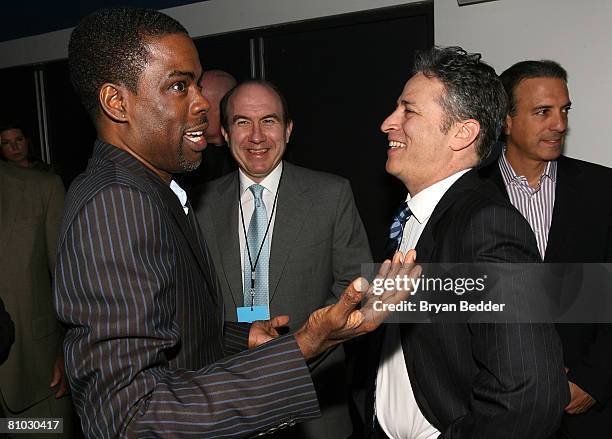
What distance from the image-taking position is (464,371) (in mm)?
1444

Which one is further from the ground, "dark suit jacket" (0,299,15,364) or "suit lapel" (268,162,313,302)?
"suit lapel" (268,162,313,302)

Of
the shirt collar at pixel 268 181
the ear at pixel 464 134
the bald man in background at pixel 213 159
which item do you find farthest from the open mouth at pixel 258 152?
the ear at pixel 464 134

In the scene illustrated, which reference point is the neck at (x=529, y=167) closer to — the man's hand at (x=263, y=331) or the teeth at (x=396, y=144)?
the teeth at (x=396, y=144)

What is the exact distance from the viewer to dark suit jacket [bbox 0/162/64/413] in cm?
255

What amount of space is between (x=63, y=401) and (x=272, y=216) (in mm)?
1372

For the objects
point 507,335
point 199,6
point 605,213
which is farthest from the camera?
point 199,6

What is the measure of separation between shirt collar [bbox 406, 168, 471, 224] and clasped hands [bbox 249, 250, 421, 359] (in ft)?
2.21

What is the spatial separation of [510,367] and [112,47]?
1161mm

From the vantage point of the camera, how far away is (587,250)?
94.1 inches

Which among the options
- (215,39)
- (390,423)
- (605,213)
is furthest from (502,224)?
(215,39)

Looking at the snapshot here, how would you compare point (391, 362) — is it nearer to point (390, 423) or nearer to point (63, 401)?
point (390, 423)

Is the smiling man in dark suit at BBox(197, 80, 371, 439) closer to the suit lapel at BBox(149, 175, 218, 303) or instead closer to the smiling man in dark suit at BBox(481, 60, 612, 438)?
the smiling man in dark suit at BBox(481, 60, 612, 438)

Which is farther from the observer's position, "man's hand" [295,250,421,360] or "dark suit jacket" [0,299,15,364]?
"dark suit jacket" [0,299,15,364]

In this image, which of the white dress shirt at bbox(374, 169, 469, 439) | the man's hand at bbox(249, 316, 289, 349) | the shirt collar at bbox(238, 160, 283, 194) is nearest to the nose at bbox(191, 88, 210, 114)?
the man's hand at bbox(249, 316, 289, 349)
